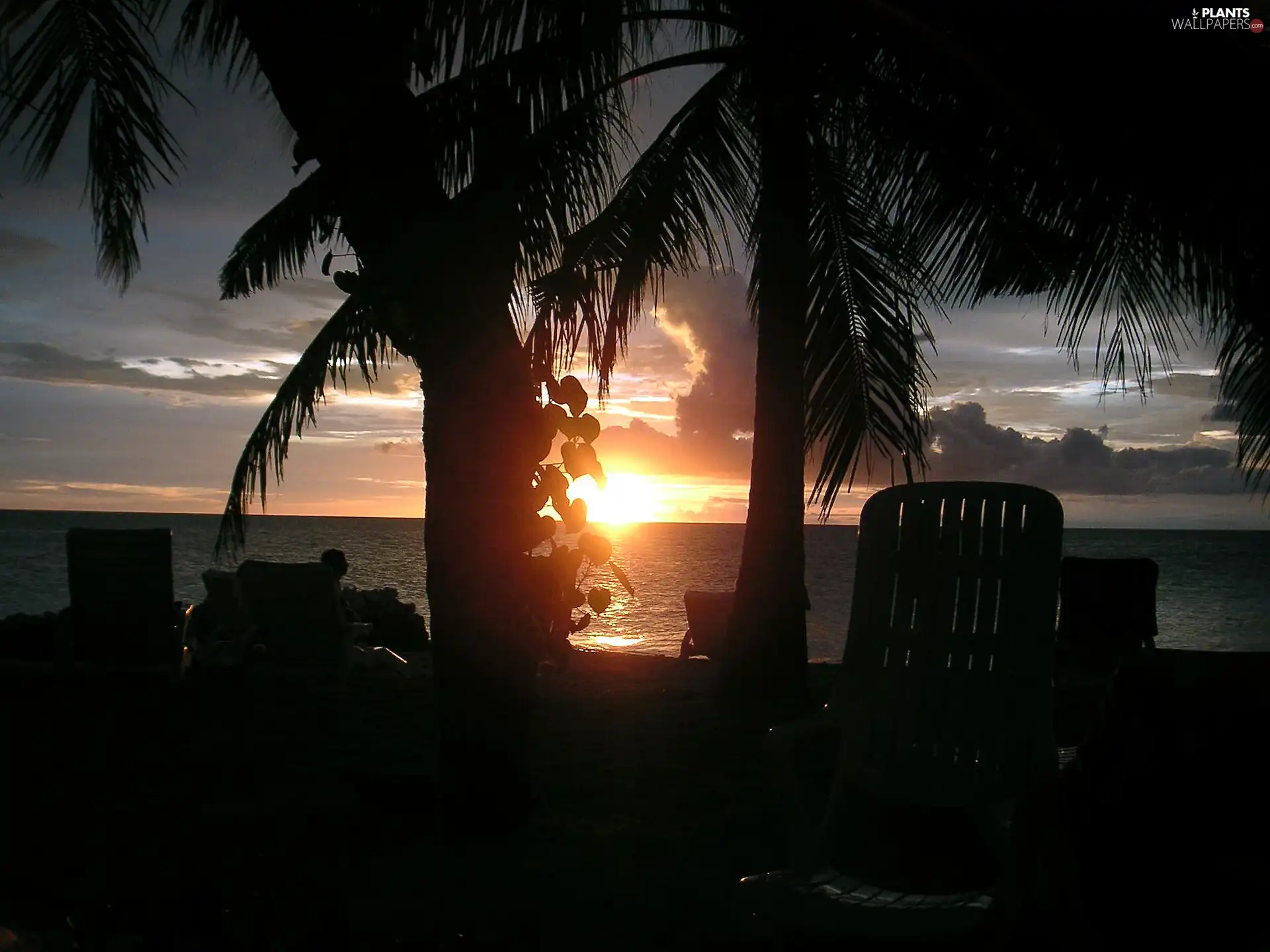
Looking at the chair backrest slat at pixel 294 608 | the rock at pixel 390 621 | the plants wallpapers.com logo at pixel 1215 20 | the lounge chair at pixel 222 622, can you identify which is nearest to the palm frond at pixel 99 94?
the chair backrest slat at pixel 294 608

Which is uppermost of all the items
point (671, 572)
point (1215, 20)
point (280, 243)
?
point (1215, 20)

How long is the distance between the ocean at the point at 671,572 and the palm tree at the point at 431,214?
4813 mm

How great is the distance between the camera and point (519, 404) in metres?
3.44

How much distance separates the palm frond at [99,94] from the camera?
12.3 ft

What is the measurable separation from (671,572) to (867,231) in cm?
4176

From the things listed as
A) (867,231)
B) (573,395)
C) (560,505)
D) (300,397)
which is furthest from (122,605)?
(867,231)

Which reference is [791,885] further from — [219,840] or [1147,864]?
[219,840]

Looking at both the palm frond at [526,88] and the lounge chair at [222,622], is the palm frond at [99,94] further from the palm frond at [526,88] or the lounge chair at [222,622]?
the lounge chair at [222,622]

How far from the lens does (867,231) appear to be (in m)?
6.77

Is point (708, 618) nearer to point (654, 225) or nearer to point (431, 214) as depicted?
point (654, 225)

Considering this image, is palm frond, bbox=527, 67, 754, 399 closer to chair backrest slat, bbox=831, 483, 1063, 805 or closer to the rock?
chair backrest slat, bbox=831, 483, 1063, 805

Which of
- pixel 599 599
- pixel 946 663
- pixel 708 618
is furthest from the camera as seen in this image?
pixel 708 618

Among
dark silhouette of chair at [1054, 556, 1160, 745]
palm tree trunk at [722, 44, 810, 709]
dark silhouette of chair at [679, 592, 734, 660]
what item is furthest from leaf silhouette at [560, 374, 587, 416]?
dark silhouette of chair at [679, 592, 734, 660]

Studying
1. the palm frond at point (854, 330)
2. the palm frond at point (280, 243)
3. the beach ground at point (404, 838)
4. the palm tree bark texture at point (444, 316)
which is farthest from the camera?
the palm frond at point (280, 243)
